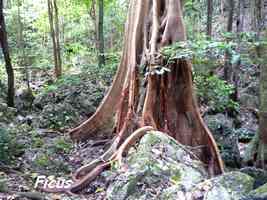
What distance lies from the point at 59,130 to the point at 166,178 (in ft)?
17.0

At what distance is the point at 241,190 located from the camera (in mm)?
4281

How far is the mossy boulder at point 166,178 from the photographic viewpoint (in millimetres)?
4324

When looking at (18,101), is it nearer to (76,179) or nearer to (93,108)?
(93,108)

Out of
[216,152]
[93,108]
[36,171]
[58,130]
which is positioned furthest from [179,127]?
[93,108]

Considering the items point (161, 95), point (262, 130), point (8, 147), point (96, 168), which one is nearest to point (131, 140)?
point (96, 168)

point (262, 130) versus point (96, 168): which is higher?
point (262, 130)

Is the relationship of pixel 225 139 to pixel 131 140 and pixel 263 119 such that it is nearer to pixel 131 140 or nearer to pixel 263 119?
pixel 263 119

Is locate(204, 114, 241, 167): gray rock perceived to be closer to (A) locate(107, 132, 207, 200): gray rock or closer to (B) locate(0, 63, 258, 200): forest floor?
(B) locate(0, 63, 258, 200): forest floor

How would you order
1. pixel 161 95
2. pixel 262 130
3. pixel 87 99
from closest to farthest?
pixel 161 95, pixel 262 130, pixel 87 99

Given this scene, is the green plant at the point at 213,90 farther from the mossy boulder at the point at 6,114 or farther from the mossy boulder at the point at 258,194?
the mossy boulder at the point at 258,194

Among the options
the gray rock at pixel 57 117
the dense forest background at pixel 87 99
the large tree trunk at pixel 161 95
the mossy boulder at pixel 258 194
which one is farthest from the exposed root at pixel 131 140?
the gray rock at pixel 57 117

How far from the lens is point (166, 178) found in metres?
5.36

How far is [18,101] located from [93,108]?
2.96 m

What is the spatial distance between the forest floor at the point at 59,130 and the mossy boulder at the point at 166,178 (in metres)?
0.66
